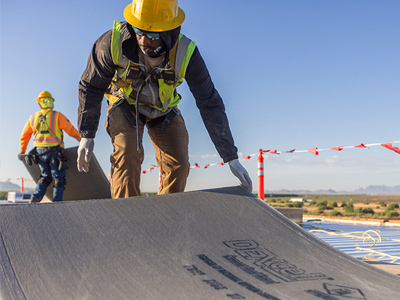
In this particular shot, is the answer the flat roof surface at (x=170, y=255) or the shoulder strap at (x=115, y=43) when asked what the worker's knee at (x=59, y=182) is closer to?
the shoulder strap at (x=115, y=43)

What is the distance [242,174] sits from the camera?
2568 mm

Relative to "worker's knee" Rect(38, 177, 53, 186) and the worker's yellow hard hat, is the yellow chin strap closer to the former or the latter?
the worker's yellow hard hat

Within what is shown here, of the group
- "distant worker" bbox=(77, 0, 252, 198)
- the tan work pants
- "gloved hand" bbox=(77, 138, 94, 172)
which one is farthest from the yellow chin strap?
"gloved hand" bbox=(77, 138, 94, 172)

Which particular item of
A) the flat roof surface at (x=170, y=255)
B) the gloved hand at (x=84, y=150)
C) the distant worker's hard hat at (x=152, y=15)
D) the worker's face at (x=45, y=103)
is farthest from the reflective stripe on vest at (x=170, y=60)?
the worker's face at (x=45, y=103)

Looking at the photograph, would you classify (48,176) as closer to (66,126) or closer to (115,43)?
(66,126)

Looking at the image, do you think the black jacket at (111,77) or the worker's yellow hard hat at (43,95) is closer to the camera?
the black jacket at (111,77)

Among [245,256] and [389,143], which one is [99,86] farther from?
[389,143]

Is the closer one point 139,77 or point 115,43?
point 115,43

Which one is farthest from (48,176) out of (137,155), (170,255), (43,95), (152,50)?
(170,255)

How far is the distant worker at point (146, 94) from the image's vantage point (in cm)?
241

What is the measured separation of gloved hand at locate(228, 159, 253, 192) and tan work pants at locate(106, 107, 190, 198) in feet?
1.49

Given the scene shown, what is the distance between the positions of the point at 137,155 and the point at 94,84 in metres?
0.57

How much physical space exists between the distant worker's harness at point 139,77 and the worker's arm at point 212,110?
4.6 inches

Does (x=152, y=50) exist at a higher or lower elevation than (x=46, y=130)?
higher
